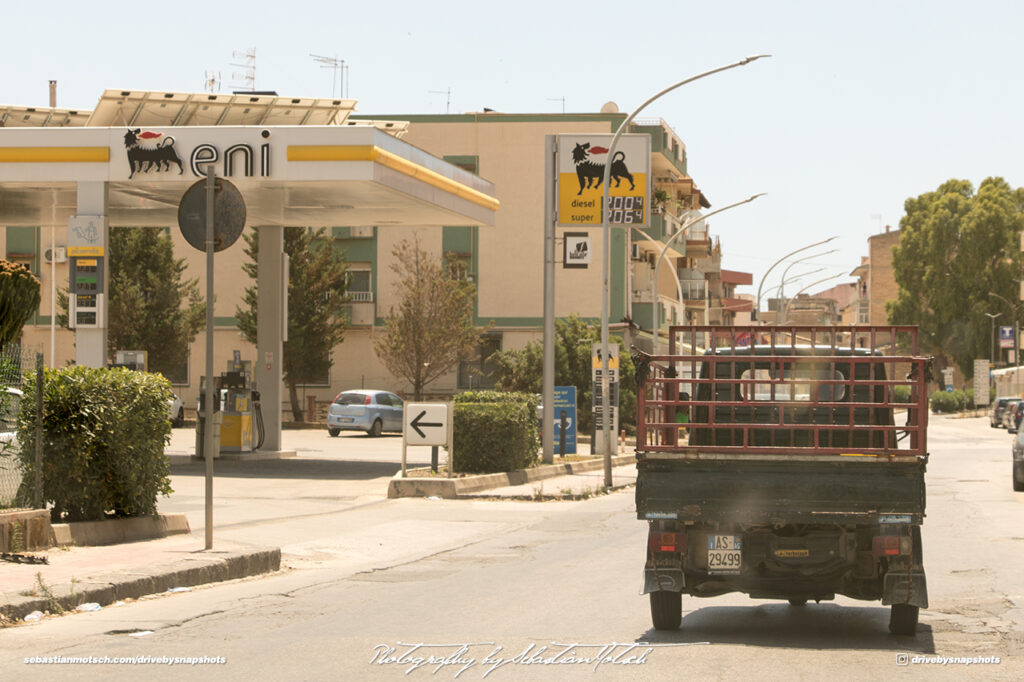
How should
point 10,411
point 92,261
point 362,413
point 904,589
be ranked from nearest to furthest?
1. point 904,589
2. point 10,411
3. point 92,261
4. point 362,413

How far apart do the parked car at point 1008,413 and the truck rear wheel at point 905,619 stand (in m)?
54.2

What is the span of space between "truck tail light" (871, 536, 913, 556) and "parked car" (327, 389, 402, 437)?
38.0m

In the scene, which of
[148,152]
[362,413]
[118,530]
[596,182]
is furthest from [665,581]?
[362,413]

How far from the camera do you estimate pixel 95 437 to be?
498 inches

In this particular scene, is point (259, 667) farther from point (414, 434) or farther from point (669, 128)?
point (669, 128)

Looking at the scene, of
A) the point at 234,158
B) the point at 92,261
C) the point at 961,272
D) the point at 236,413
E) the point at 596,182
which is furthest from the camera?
the point at 961,272

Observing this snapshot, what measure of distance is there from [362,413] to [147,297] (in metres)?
10.8

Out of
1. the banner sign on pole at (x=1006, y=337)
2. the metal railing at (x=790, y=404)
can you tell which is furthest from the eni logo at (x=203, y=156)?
the banner sign on pole at (x=1006, y=337)

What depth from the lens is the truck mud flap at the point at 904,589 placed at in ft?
27.3

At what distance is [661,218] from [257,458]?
35.4m

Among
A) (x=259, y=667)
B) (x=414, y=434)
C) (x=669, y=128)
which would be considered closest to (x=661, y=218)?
(x=669, y=128)

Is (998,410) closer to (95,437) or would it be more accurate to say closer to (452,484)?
(452,484)

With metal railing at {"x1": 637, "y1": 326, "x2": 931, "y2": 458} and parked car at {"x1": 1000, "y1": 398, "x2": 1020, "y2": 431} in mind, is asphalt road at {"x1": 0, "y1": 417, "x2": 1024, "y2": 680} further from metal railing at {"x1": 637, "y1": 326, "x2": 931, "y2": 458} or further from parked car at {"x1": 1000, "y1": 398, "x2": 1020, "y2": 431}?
parked car at {"x1": 1000, "y1": 398, "x2": 1020, "y2": 431}

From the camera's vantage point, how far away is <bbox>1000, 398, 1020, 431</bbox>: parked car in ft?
199
